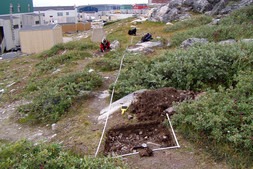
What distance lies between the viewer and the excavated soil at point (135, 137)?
12.6ft

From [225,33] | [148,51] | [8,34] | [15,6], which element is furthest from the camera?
[15,6]

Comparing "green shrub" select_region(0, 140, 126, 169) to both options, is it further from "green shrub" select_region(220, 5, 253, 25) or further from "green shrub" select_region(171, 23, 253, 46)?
"green shrub" select_region(220, 5, 253, 25)

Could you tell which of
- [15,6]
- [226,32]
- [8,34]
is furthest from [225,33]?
[15,6]

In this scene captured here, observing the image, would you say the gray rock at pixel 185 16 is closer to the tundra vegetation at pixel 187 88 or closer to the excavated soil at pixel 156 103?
the tundra vegetation at pixel 187 88

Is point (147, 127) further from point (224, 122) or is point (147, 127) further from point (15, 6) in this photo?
point (15, 6)

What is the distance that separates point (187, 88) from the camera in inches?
222

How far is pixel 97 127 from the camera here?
476 cm

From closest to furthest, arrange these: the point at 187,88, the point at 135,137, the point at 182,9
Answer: the point at 135,137 < the point at 187,88 < the point at 182,9

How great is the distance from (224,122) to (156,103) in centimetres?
163

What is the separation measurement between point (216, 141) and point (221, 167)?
18.7 inches

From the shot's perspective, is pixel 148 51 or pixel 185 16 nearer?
pixel 148 51

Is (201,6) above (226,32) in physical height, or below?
above

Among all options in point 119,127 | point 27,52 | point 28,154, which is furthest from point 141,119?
point 27,52

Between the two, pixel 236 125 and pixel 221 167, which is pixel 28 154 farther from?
pixel 236 125
